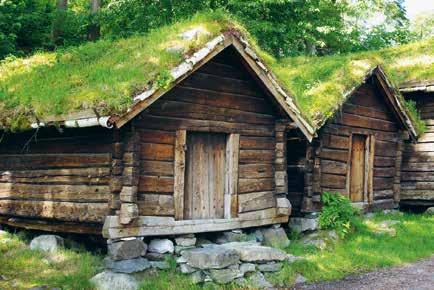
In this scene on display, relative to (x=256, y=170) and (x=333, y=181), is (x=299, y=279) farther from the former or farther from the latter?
(x=333, y=181)

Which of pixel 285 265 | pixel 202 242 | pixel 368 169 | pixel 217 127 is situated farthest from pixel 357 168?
pixel 202 242

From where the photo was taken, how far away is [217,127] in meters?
10.6

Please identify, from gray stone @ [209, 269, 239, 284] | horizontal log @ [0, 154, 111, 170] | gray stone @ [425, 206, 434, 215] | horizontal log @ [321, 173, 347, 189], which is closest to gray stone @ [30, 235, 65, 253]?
horizontal log @ [0, 154, 111, 170]

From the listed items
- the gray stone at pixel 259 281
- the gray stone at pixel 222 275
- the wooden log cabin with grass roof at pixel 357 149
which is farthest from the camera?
the wooden log cabin with grass roof at pixel 357 149

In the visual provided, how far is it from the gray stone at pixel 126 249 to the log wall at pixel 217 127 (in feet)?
1.74

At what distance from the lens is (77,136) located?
9.89 m

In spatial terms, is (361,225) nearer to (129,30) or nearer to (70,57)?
(70,57)

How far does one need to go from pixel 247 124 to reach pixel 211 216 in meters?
2.00

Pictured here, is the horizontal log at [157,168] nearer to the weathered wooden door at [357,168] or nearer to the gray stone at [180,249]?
the gray stone at [180,249]

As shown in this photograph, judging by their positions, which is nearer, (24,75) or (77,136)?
(77,136)

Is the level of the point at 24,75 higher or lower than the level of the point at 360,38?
lower

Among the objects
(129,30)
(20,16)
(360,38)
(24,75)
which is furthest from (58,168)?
(360,38)

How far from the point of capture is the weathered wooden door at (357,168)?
15172mm

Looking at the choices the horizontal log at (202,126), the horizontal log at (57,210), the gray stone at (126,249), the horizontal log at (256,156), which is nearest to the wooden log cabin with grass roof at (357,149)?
the horizontal log at (256,156)
